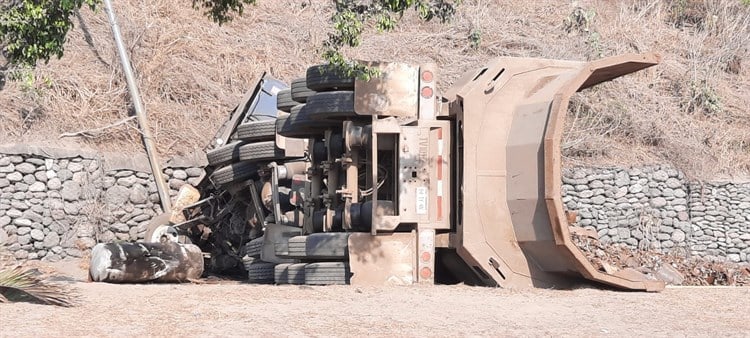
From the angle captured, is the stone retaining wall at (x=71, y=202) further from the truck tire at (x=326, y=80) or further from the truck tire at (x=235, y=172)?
the truck tire at (x=326, y=80)

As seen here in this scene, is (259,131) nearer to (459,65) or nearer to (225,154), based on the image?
(225,154)

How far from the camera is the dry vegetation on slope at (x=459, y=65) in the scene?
21.4 metres

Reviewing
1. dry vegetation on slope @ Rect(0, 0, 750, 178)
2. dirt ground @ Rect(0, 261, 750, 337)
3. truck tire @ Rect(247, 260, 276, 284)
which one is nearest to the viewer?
dirt ground @ Rect(0, 261, 750, 337)

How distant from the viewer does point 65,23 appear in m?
11.7

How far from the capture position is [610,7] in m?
28.7

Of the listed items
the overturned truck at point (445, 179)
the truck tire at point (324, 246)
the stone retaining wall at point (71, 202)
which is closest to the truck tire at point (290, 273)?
the overturned truck at point (445, 179)

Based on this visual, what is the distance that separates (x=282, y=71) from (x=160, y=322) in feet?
51.2

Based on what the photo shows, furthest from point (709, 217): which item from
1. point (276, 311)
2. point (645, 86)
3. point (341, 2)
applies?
point (276, 311)

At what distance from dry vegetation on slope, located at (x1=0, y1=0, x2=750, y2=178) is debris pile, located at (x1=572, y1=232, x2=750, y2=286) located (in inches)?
104

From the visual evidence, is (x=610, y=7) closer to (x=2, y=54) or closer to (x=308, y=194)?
(x=2, y=54)

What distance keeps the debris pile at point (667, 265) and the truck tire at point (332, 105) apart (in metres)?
2.84

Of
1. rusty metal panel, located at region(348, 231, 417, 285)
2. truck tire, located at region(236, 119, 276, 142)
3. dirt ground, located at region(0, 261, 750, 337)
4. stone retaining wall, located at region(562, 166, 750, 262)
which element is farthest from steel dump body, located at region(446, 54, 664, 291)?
stone retaining wall, located at region(562, 166, 750, 262)

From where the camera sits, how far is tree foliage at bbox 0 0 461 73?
435 inches

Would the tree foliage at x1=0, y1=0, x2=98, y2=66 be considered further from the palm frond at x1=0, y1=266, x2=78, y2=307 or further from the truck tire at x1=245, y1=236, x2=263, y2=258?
the truck tire at x1=245, y1=236, x2=263, y2=258
